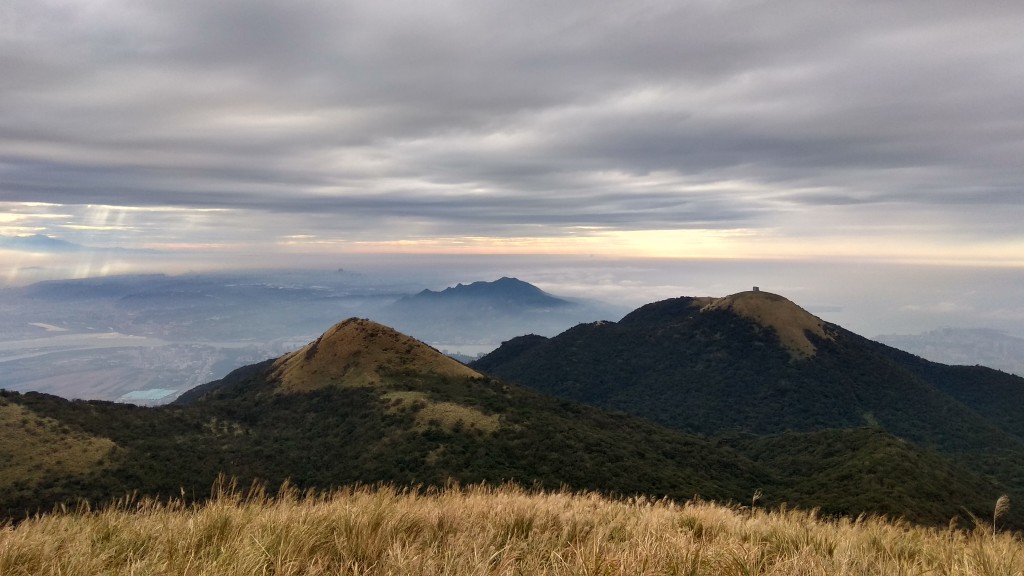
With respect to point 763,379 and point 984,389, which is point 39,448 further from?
point 984,389

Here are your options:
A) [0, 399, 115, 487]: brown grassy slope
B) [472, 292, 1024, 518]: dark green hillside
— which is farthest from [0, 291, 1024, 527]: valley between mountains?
[472, 292, 1024, 518]: dark green hillside

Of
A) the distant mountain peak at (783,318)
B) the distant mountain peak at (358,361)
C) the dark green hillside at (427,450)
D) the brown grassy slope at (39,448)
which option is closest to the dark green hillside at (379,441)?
the dark green hillside at (427,450)

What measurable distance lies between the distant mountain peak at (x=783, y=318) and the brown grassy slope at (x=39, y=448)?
170m

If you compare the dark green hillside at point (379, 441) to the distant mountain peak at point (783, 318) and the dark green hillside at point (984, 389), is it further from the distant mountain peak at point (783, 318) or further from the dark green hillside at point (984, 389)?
the dark green hillside at point (984, 389)

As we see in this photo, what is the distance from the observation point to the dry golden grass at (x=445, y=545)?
484cm

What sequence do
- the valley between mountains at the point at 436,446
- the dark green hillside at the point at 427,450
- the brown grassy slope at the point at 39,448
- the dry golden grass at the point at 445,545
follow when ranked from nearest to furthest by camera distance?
1. the dry golden grass at the point at 445,545
2. the brown grassy slope at the point at 39,448
3. the valley between mountains at the point at 436,446
4. the dark green hillside at the point at 427,450

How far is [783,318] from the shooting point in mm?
172625

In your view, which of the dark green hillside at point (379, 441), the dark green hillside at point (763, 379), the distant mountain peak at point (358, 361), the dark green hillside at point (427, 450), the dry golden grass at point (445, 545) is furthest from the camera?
the dark green hillside at point (763, 379)

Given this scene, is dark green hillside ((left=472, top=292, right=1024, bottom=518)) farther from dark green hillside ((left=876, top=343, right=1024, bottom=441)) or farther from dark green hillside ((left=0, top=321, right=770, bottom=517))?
dark green hillside ((left=0, top=321, right=770, bottom=517))

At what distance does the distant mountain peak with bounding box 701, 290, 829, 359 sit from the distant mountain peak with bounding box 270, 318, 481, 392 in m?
124

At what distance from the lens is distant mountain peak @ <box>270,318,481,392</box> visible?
82188mm

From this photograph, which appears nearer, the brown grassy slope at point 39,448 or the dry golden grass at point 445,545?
the dry golden grass at point 445,545

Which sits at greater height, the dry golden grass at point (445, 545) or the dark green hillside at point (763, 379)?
the dry golden grass at point (445, 545)

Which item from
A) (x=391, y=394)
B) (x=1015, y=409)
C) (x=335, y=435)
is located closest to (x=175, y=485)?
(x=335, y=435)
